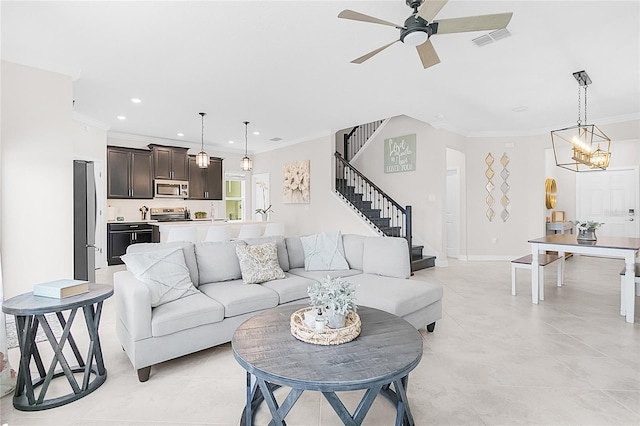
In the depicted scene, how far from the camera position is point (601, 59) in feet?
12.1

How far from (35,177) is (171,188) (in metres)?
4.41

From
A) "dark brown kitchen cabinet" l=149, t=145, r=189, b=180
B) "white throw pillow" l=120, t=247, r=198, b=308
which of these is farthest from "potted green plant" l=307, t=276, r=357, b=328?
"dark brown kitchen cabinet" l=149, t=145, r=189, b=180

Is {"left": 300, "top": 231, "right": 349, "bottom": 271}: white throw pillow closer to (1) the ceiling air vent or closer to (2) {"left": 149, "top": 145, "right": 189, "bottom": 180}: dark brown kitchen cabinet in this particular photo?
(1) the ceiling air vent

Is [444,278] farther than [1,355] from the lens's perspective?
Yes

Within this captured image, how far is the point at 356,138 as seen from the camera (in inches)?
340

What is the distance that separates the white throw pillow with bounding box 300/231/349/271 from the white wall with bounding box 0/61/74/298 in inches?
106

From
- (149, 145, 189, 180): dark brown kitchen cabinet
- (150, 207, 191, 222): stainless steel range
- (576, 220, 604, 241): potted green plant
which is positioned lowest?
(576, 220, 604, 241): potted green plant

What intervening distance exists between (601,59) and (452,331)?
339 cm

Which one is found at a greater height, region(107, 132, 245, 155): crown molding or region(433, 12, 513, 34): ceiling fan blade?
region(107, 132, 245, 155): crown molding

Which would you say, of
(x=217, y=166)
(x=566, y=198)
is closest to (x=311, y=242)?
(x=217, y=166)

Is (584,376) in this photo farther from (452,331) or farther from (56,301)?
(56,301)

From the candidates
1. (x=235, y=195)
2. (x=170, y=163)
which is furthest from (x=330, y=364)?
(x=235, y=195)

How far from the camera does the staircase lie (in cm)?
653

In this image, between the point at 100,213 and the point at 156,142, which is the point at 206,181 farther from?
the point at 100,213
